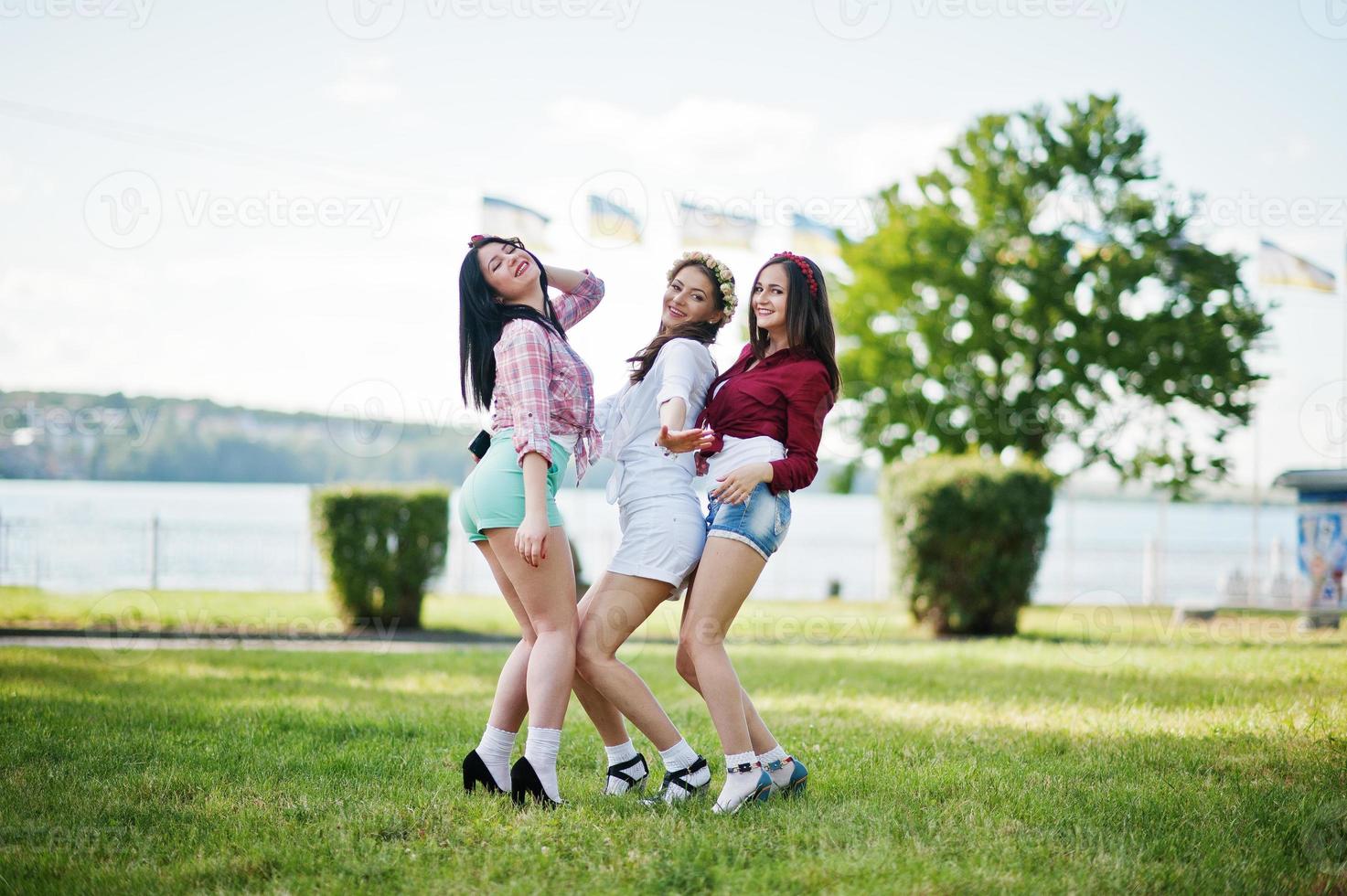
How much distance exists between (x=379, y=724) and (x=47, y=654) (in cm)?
472

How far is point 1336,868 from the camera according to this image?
3141 millimetres

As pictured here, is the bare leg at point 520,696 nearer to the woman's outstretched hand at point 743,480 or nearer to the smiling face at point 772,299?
the woman's outstretched hand at point 743,480

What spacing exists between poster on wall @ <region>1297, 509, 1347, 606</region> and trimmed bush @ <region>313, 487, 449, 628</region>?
1015 cm

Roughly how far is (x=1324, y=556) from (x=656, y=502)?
11.0 metres

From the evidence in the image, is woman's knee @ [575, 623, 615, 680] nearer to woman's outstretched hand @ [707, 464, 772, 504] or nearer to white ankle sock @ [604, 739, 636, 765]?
white ankle sock @ [604, 739, 636, 765]

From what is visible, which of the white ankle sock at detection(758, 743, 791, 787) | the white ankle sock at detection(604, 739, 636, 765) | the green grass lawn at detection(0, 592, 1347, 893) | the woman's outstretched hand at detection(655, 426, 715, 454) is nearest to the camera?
the green grass lawn at detection(0, 592, 1347, 893)

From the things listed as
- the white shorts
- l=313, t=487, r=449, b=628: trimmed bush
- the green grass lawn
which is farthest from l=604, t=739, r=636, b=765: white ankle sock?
l=313, t=487, r=449, b=628: trimmed bush

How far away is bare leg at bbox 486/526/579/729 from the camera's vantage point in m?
3.73

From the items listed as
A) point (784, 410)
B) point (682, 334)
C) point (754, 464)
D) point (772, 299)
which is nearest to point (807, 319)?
point (772, 299)

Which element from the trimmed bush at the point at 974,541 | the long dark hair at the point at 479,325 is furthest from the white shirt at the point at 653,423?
the trimmed bush at the point at 974,541

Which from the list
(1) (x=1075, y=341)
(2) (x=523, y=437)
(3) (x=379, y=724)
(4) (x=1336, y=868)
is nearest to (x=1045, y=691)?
(4) (x=1336, y=868)

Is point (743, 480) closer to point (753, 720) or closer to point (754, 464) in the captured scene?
point (754, 464)

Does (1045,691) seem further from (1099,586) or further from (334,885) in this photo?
(1099,586)

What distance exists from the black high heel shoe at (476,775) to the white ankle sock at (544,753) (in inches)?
9.2
